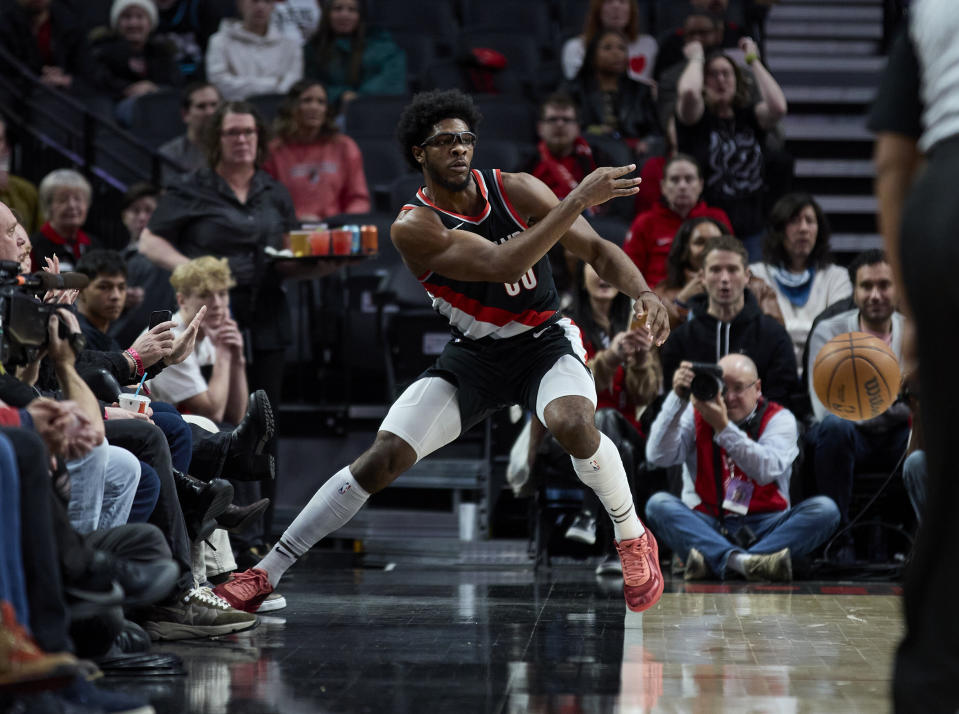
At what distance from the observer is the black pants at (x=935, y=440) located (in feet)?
7.30

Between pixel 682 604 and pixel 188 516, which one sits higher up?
pixel 188 516

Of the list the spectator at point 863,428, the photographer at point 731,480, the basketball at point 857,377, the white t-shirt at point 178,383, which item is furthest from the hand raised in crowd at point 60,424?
the spectator at point 863,428

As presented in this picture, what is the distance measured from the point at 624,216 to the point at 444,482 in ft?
7.72

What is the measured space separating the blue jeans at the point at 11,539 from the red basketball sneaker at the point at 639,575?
2.33 meters

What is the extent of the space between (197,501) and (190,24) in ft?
22.3

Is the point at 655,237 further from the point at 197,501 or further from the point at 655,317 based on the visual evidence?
the point at 197,501

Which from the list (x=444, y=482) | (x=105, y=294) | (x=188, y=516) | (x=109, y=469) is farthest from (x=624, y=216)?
(x=109, y=469)

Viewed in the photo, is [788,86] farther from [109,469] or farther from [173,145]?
[109,469]

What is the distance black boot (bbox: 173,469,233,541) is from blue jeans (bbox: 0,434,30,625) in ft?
5.70

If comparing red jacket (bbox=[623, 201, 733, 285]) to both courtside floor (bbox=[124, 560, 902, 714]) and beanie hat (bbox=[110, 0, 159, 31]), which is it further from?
beanie hat (bbox=[110, 0, 159, 31])

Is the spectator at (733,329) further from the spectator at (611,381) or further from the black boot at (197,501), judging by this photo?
the black boot at (197,501)

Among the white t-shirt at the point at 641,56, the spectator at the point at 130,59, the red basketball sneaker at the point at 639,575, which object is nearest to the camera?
the red basketball sneaker at the point at 639,575

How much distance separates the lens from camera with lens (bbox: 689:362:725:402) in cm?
621

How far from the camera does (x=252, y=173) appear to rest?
284 inches
